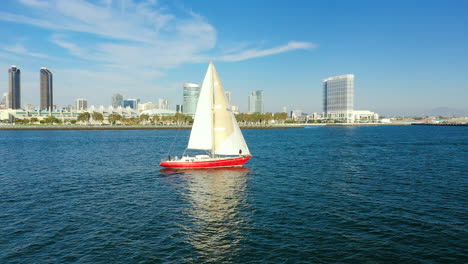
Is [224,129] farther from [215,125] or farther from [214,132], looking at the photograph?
[214,132]

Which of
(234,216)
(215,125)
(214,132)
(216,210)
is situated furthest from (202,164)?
(234,216)

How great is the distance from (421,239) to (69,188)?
38.5 meters

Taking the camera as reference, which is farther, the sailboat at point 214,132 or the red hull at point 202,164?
the red hull at point 202,164

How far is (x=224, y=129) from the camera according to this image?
5016cm

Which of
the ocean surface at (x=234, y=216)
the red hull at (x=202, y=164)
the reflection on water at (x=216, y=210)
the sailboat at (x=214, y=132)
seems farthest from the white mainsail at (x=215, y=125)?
the reflection on water at (x=216, y=210)

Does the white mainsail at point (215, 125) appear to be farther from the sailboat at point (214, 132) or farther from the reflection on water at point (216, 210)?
the reflection on water at point (216, 210)

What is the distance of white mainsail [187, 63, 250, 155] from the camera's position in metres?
49.4

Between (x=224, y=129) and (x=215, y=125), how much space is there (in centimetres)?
167

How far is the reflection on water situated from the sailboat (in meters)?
1.90

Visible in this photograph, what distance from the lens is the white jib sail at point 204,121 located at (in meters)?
49.3

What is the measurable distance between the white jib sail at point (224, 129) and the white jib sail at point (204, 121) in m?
0.85

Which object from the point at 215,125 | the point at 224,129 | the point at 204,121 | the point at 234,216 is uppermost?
the point at 204,121

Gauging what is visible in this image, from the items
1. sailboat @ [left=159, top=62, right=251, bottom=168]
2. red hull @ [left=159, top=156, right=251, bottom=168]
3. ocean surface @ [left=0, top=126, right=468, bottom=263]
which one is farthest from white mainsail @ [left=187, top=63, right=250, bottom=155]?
ocean surface @ [left=0, top=126, right=468, bottom=263]

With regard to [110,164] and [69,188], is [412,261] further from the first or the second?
[110,164]
